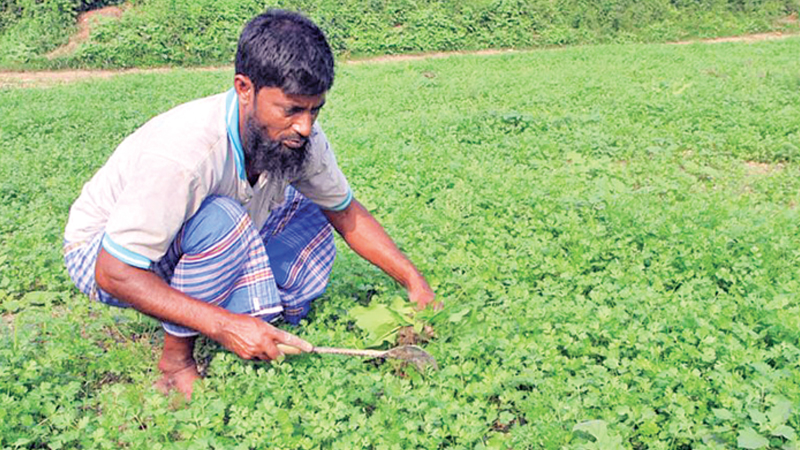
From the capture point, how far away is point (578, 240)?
474 cm

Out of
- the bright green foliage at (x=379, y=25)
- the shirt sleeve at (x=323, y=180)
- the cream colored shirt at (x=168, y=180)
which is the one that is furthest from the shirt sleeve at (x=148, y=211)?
the bright green foliage at (x=379, y=25)

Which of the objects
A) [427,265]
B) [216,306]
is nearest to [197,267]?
[216,306]

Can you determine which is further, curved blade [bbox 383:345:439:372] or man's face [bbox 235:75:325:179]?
curved blade [bbox 383:345:439:372]

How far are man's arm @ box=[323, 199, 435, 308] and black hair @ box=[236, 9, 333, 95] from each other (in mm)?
958

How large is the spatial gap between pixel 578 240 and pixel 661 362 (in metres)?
1.52

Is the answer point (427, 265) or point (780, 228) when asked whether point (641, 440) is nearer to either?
point (427, 265)

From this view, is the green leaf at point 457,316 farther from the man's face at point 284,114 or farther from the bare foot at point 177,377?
the bare foot at point 177,377

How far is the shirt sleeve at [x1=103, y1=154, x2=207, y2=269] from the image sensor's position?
2.89 meters

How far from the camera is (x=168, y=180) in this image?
2.93 meters

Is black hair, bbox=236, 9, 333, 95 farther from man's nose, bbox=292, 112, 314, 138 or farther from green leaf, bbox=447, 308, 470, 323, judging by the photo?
green leaf, bbox=447, 308, 470, 323

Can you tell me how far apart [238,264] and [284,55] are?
3.21ft

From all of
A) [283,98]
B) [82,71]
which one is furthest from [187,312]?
[82,71]

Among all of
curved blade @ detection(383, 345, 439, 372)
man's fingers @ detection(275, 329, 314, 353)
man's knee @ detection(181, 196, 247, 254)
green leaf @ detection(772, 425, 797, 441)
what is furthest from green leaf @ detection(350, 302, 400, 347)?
green leaf @ detection(772, 425, 797, 441)

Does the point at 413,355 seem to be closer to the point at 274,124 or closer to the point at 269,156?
the point at 269,156
